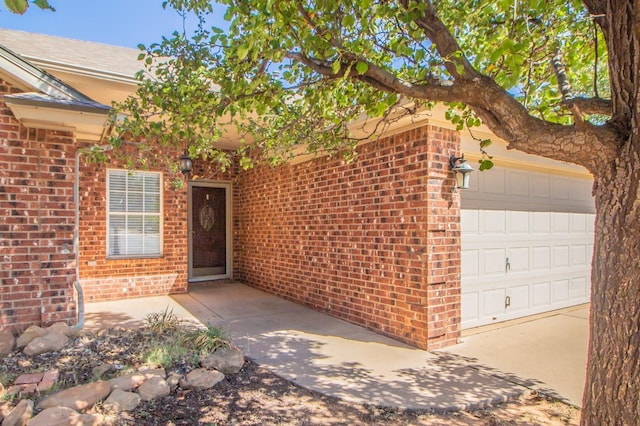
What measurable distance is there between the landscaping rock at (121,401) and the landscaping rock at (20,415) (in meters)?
0.49

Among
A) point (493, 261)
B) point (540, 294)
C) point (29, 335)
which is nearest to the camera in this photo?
point (29, 335)

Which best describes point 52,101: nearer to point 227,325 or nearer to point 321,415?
point 227,325

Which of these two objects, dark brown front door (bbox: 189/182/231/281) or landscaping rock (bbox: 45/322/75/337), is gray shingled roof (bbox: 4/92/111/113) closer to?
landscaping rock (bbox: 45/322/75/337)

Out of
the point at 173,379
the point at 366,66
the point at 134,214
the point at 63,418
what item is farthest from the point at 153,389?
the point at 134,214

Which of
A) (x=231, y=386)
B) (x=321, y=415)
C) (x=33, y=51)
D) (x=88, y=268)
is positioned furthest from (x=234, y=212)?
(x=321, y=415)

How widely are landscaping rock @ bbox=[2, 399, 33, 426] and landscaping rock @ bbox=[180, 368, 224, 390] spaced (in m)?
1.12

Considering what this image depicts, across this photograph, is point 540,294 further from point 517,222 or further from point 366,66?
point 366,66

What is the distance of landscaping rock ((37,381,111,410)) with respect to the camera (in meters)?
3.03

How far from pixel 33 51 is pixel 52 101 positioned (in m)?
2.71

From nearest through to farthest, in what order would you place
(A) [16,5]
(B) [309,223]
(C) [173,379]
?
1. (A) [16,5]
2. (C) [173,379]
3. (B) [309,223]

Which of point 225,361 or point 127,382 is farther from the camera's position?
point 225,361

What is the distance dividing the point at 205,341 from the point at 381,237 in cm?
259

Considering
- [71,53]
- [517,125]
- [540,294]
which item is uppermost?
[71,53]

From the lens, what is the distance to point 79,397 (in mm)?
3098
